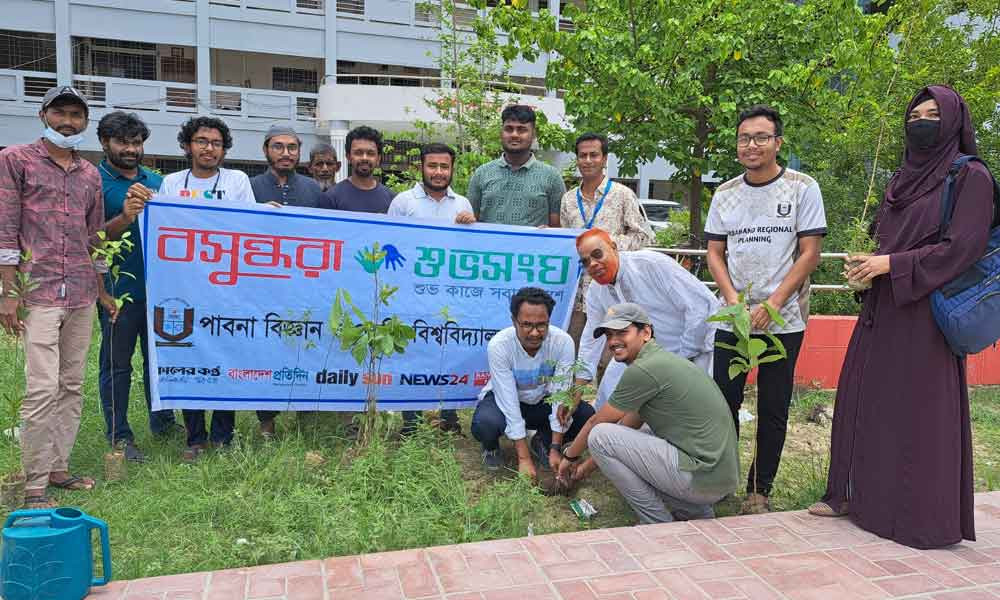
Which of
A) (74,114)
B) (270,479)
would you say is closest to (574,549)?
(270,479)

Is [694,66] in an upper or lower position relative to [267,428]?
upper

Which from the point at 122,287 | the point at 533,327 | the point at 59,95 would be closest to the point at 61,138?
the point at 59,95

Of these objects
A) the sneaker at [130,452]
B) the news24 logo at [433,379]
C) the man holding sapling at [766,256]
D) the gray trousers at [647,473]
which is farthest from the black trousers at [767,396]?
the sneaker at [130,452]

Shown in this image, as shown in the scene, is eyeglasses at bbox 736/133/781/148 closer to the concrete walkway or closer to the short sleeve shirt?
the concrete walkway

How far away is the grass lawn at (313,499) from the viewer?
3.18 meters

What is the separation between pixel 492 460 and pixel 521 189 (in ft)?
5.72

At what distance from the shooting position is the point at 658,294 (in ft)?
13.2

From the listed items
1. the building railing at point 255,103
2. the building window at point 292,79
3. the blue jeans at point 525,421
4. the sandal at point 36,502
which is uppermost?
the building window at point 292,79

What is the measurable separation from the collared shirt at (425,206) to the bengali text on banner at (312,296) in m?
0.14

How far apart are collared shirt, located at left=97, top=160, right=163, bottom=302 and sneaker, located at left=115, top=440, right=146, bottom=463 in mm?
808

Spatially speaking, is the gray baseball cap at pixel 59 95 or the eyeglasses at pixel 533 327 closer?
the gray baseball cap at pixel 59 95

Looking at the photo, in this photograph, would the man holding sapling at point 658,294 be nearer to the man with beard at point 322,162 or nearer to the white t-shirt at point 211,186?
the white t-shirt at point 211,186

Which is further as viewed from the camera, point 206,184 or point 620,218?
point 620,218

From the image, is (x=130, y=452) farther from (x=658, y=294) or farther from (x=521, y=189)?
(x=658, y=294)
